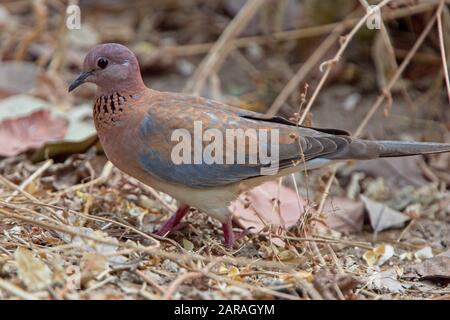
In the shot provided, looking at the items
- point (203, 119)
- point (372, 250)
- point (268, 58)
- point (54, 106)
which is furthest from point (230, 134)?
point (268, 58)

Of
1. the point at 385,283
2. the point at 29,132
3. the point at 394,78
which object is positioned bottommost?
the point at 385,283

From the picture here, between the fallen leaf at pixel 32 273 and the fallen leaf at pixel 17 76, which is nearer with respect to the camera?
the fallen leaf at pixel 32 273

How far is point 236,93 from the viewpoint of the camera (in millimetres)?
5961

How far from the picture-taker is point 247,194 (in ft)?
13.5

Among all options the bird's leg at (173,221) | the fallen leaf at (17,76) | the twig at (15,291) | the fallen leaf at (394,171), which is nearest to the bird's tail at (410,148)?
the bird's leg at (173,221)

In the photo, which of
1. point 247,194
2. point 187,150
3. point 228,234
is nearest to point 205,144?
point 187,150

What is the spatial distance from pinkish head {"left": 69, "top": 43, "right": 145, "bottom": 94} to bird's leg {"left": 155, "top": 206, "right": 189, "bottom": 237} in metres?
0.58

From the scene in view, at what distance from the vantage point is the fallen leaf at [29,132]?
4566 mm

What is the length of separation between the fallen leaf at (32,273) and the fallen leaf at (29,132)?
1.81m

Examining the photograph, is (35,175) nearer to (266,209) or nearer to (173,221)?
(173,221)

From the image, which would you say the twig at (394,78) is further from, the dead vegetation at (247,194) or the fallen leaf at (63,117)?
the fallen leaf at (63,117)

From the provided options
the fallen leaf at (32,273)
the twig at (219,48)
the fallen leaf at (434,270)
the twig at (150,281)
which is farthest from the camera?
the twig at (219,48)

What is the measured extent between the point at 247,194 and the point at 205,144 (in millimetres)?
689

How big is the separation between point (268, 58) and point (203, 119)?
2.95 m
